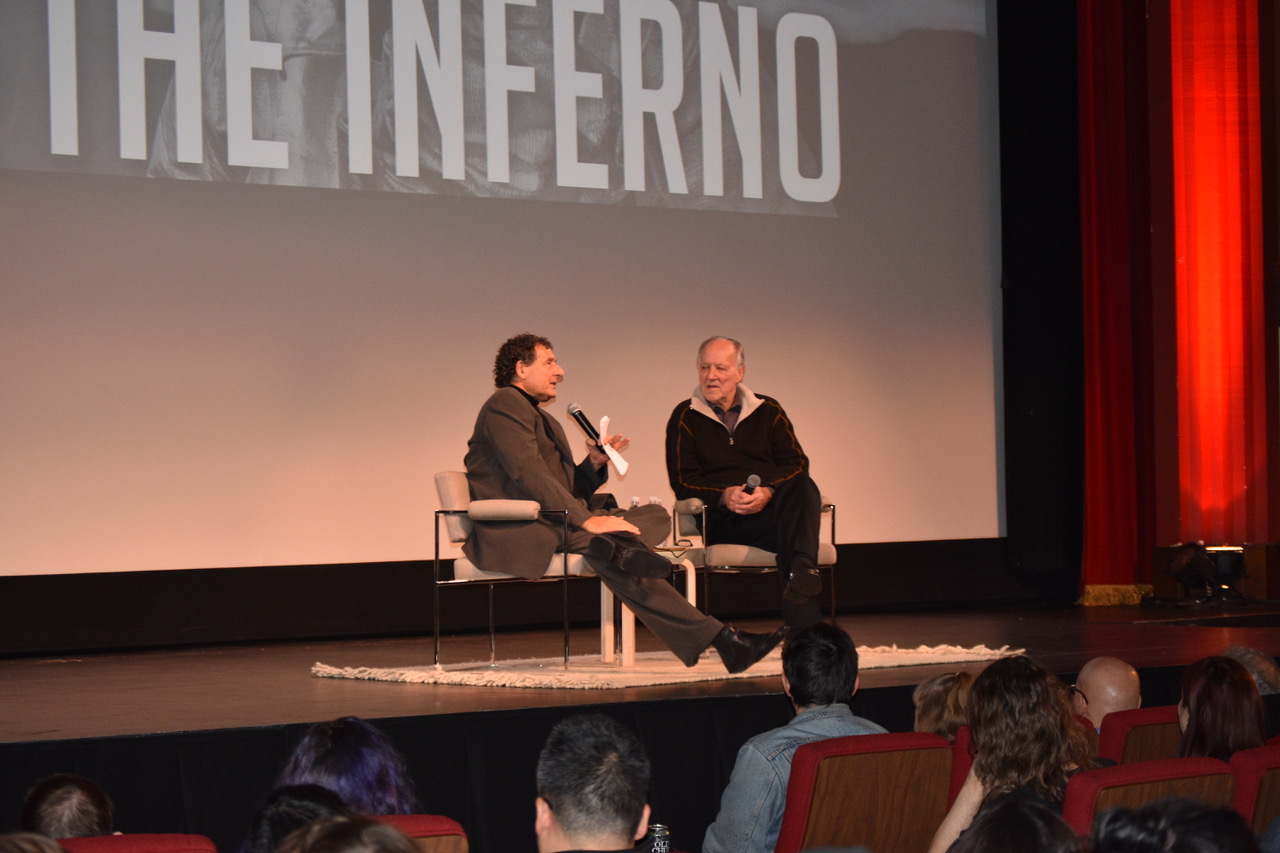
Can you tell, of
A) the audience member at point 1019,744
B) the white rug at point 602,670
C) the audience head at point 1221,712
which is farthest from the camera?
the white rug at point 602,670

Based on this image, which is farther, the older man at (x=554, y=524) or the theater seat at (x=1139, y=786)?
the older man at (x=554, y=524)

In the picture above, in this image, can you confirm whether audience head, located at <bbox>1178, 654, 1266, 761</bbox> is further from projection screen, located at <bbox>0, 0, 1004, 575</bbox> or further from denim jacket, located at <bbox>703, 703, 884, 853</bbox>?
projection screen, located at <bbox>0, 0, 1004, 575</bbox>

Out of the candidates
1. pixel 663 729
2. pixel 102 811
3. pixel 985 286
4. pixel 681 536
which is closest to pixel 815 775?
pixel 102 811

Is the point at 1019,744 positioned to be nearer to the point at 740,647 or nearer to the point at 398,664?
the point at 740,647

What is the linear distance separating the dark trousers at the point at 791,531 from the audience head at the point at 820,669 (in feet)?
Answer: 5.58

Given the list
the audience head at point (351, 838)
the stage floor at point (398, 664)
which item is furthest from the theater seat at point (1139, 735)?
the audience head at point (351, 838)

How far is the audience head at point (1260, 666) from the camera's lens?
3105mm

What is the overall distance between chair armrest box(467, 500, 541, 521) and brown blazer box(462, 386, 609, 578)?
73mm

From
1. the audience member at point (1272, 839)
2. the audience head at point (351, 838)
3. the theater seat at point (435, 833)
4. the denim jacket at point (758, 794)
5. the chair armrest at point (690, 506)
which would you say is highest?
the chair armrest at point (690, 506)

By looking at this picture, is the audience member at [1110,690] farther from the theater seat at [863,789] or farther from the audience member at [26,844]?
the audience member at [26,844]

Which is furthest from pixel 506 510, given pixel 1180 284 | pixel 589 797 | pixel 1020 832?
pixel 1180 284

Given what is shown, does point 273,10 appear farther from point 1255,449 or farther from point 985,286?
point 1255,449

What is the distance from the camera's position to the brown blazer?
4004 millimetres

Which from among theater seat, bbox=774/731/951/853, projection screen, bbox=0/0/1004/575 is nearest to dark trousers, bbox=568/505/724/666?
theater seat, bbox=774/731/951/853
